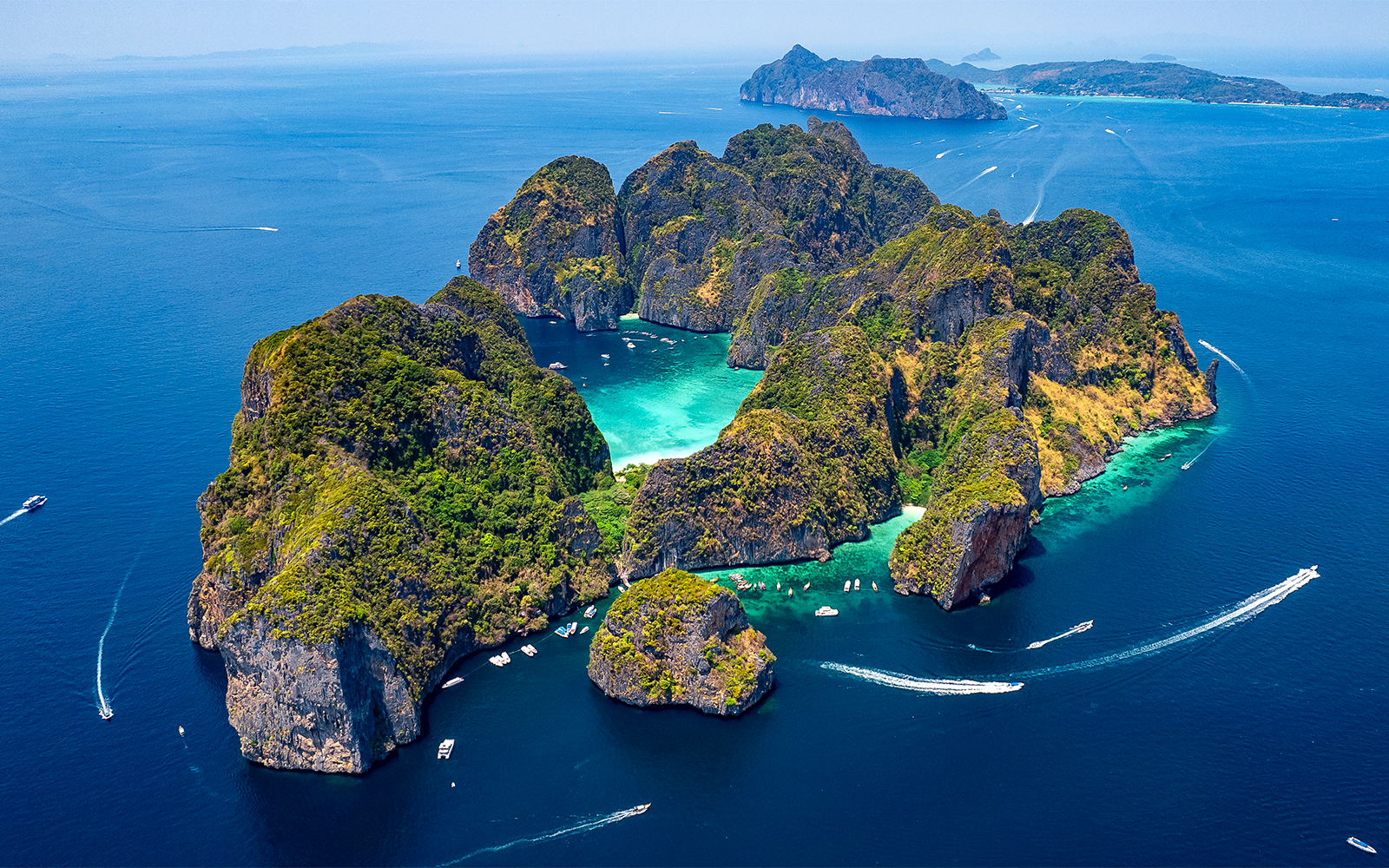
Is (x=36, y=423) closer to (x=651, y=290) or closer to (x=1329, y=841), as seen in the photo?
(x=651, y=290)

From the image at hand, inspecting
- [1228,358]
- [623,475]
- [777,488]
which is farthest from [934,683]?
[1228,358]

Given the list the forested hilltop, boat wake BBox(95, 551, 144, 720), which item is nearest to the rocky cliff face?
boat wake BBox(95, 551, 144, 720)

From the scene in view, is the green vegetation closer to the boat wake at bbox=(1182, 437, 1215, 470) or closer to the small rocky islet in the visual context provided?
the small rocky islet

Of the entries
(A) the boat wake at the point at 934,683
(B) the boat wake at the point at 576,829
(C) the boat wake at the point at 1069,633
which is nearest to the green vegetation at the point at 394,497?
(B) the boat wake at the point at 576,829

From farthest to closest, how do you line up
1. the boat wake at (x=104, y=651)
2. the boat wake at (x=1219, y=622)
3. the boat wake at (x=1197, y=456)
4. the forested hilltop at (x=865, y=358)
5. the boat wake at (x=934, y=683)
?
the boat wake at (x=1197, y=456)
the forested hilltop at (x=865, y=358)
the boat wake at (x=1219, y=622)
the boat wake at (x=934, y=683)
the boat wake at (x=104, y=651)

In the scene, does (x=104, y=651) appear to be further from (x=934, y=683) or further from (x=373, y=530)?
(x=934, y=683)

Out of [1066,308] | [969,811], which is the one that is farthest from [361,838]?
[1066,308]

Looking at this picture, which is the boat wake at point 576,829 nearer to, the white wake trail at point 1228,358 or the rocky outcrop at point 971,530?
the rocky outcrop at point 971,530
